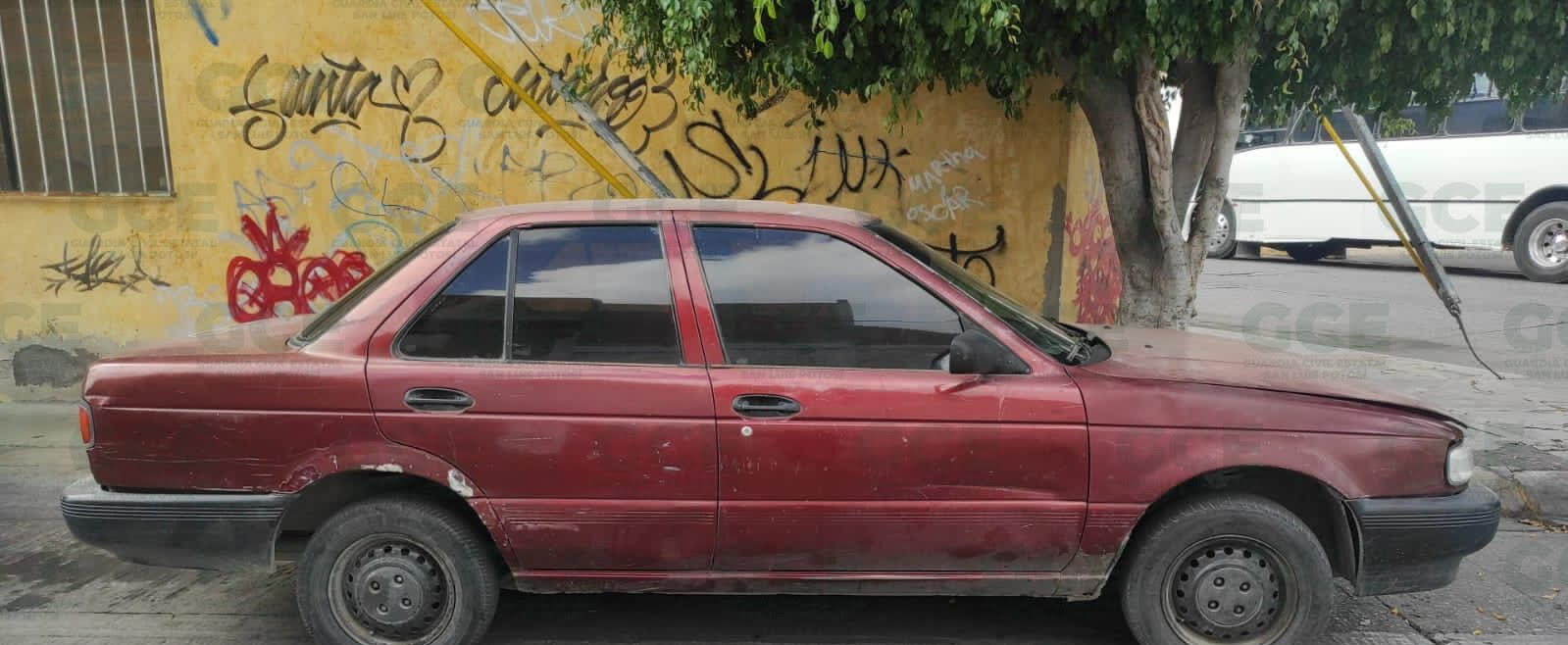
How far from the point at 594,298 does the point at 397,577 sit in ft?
3.75

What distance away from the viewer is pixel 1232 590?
3.04m

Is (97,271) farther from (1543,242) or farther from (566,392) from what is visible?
(1543,242)

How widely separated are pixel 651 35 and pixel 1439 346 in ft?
27.8

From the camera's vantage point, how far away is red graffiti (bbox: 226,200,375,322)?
260 inches

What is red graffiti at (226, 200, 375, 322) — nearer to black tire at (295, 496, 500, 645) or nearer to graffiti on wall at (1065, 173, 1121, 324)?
black tire at (295, 496, 500, 645)

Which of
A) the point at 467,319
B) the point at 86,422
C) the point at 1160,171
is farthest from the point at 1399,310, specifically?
the point at 86,422

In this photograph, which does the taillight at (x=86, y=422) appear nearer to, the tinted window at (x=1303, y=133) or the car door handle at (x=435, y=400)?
the car door handle at (x=435, y=400)

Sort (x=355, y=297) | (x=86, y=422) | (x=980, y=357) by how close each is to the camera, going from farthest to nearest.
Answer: (x=355, y=297), (x=86, y=422), (x=980, y=357)

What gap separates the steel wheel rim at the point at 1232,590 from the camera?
3029 millimetres

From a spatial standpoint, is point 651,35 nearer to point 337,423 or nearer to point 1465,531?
point 337,423

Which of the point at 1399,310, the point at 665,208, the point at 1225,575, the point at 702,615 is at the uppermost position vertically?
the point at 665,208

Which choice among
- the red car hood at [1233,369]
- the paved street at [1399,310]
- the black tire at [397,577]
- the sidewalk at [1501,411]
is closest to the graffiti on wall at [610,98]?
the red car hood at [1233,369]

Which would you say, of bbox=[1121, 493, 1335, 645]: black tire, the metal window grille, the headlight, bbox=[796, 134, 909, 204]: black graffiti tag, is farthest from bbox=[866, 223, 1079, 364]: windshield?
the metal window grille

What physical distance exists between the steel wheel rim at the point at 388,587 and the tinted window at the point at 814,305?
1251mm
